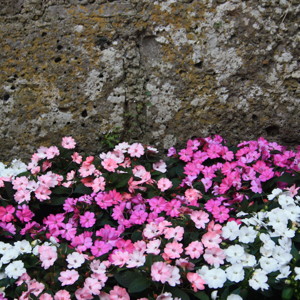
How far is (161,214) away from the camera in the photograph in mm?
2271

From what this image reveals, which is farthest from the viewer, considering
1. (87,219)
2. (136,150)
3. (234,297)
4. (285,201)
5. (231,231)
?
(136,150)

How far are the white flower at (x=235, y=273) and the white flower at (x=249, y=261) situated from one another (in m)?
0.05

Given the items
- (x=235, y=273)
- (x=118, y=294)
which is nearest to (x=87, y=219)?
(x=118, y=294)

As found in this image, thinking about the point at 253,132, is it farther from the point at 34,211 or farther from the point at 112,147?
the point at 34,211

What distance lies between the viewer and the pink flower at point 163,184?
2.42 metres

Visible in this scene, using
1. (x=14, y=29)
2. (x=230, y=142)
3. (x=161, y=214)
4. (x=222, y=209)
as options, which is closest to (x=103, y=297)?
(x=161, y=214)

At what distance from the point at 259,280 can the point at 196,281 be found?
23 centimetres

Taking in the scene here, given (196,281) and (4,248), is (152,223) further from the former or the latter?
(4,248)

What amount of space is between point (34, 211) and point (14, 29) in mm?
1063

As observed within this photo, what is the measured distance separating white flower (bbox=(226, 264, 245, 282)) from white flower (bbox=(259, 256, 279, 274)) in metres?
0.09

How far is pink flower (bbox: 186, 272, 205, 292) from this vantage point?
5.80ft

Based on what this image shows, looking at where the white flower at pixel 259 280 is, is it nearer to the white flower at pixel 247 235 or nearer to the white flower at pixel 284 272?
the white flower at pixel 284 272

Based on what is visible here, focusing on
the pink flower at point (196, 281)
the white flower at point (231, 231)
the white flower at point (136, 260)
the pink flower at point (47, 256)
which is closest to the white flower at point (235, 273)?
the pink flower at point (196, 281)

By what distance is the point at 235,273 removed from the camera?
177cm
